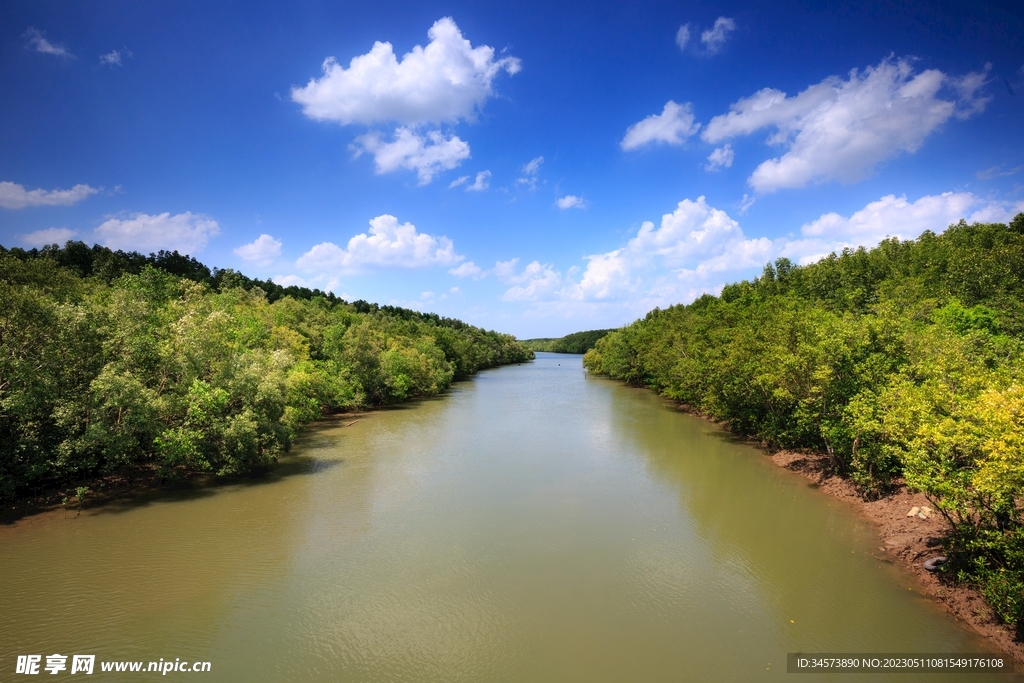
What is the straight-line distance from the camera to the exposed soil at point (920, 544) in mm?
10391

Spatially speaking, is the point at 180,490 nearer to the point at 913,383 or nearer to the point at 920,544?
the point at 920,544

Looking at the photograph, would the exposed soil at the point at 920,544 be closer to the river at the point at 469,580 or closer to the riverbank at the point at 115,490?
the river at the point at 469,580

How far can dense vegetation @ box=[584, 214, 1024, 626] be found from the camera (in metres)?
10.1

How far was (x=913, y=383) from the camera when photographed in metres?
15.9

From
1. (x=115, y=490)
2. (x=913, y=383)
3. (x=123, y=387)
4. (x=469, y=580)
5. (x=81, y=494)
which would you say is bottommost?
(x=469, y=580)

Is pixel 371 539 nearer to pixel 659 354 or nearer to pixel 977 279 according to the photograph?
pixel 659 354

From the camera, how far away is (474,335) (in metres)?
119

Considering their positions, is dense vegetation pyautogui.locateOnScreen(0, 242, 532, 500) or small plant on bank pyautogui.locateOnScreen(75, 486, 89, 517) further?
small plant on bank pyautogui.locateOnScreen(75, 486, 89, 517)

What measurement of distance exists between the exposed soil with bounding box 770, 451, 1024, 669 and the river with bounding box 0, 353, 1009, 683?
39cm

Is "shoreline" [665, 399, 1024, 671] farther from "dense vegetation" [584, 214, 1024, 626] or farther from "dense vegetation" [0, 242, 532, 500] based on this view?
"dense vegetation" [0, 242, 532, 500]

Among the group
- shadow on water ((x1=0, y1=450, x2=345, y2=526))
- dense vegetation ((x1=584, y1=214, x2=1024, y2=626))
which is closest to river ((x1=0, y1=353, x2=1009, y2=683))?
shadow on water ((x1=0, y1=450, x2=345, y2=526))

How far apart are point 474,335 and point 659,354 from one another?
73.6 metres

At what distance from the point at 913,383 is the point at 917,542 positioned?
5.00 m

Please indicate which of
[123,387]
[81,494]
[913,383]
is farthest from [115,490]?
[913,383]
